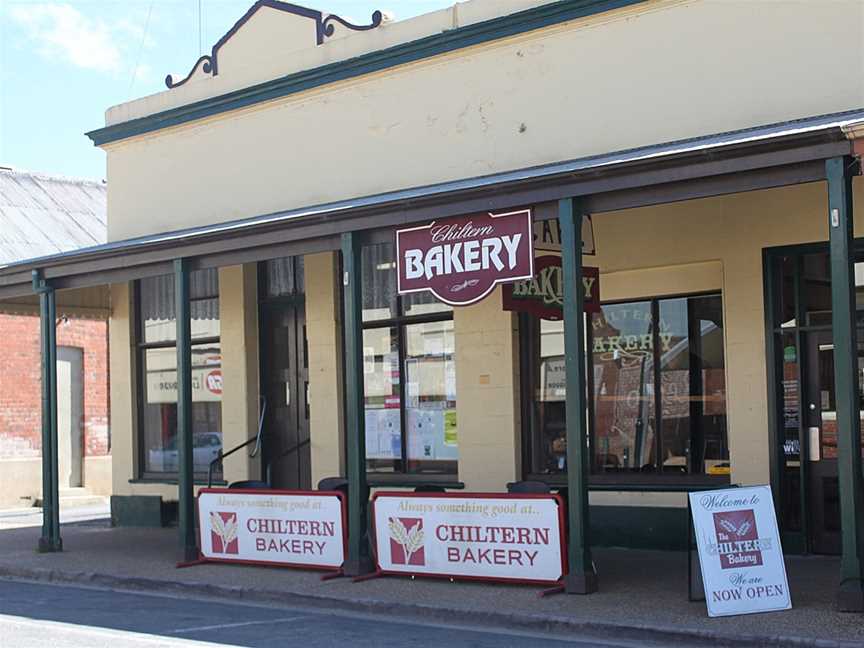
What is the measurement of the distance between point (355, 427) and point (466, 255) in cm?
208

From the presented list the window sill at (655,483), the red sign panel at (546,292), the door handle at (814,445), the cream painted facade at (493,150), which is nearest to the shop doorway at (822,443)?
the door handle at (814,445)

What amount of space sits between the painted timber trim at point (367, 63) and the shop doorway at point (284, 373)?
2.18 meters

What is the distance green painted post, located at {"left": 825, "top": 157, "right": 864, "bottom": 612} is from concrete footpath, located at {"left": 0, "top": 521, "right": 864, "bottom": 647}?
1.01 feet

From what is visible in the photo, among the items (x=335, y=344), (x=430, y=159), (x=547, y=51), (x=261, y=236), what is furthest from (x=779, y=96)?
(x=335, y=344)

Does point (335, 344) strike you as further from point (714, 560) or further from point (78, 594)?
point (714, 560)

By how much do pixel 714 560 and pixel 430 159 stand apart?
657 centimetres

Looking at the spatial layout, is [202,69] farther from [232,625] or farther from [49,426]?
[232,625]

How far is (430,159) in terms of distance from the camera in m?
14.6

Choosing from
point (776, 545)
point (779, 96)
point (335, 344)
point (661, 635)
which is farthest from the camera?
point (335, 344)

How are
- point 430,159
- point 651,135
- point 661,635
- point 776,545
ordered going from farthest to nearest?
point 430,159 → point 651,135 → point 776,545 → point 661,635

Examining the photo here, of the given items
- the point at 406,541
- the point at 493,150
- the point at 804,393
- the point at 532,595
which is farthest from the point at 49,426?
the point at 804,393

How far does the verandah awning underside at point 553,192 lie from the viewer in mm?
9367

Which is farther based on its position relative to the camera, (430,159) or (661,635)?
(430,159)

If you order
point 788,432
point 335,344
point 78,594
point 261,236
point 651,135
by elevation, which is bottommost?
point 78,594
